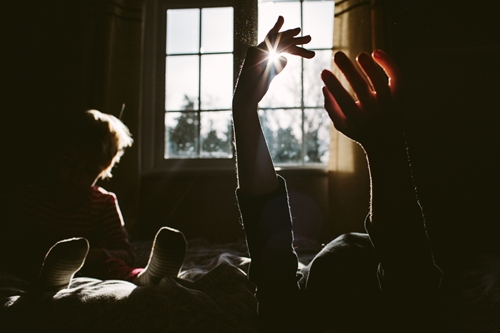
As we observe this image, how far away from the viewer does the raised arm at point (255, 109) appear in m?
0.64

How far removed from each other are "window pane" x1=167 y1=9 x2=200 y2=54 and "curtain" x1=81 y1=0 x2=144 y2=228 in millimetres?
254

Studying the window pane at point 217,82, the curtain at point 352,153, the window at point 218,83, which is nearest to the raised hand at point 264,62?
the curtain at point 352,153

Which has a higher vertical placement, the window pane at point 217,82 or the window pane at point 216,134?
the window pane at point 217,82

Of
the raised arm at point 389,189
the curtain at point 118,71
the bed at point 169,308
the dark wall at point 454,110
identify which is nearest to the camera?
the raised arm at point 389,189

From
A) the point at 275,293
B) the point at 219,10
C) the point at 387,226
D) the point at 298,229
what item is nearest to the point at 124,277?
the point at 275,293

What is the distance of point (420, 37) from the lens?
2.07 m

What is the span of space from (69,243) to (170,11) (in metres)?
1.99

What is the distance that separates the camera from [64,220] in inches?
47.6

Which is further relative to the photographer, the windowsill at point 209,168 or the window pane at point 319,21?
the window pane at point 319,21

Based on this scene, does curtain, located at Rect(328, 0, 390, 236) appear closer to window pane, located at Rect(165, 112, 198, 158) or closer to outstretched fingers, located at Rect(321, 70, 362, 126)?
window pane, located at Rect(165, 112, 198, 158)

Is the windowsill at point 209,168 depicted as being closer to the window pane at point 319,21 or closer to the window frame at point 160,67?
the window frame at point 160,67

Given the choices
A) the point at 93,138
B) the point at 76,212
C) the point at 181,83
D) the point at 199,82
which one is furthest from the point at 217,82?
the point at 76,212

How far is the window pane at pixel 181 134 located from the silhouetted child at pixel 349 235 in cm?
173

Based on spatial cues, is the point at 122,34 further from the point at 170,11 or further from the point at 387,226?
the point at 387,226
